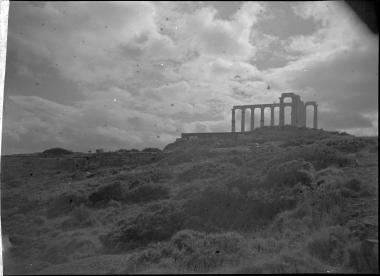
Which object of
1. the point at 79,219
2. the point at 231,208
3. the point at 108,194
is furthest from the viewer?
the point at 108,194

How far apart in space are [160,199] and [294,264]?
7.57 ft

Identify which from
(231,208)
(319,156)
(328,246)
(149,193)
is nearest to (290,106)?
(319,156)

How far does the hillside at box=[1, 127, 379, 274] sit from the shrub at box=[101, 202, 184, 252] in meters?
0.01

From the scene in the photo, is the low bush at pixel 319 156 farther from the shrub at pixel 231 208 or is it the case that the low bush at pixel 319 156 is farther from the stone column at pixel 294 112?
the shrub at pixel 231 208

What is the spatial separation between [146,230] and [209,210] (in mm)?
1010

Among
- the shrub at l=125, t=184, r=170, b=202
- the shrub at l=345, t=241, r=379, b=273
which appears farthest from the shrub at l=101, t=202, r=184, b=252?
the shrub at l=345, t=241, r=379, b=273

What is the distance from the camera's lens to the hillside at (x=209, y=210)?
195 inches

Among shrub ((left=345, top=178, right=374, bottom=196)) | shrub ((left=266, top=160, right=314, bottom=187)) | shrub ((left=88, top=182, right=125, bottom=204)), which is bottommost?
shrub ((left=88, top=182, right=125, bottom=204))

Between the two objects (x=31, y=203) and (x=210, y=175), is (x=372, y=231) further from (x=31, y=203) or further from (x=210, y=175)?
(x=31, y=203)

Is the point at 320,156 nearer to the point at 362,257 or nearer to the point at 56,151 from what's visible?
the point at 362,257

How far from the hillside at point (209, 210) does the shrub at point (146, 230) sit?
0.01 meters

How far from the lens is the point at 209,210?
5594 millimetres

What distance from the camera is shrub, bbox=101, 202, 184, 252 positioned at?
554 cm

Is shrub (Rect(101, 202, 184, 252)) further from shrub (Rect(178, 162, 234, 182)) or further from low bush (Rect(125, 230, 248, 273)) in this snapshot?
shrub (Rect(178, 162, 234, 182))
